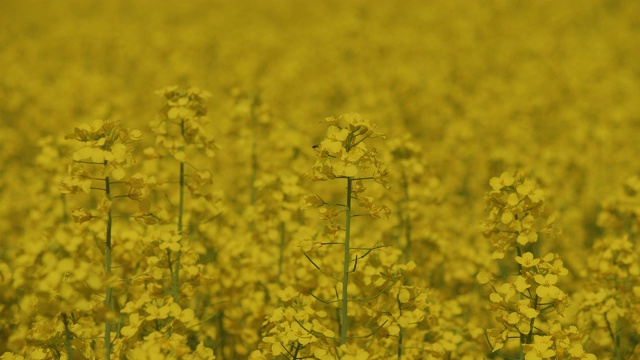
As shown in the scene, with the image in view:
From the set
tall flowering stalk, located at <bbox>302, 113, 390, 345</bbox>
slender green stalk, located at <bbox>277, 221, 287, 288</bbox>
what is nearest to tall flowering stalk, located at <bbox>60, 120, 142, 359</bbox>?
tall flowering stalk, located at <bbox>302, 113, 390, 345</bbox>

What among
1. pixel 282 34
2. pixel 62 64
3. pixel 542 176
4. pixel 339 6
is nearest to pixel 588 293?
pixel 542 176

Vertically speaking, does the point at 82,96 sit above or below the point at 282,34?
below

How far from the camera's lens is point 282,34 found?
54.6ft

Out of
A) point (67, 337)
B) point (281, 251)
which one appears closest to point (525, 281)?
point (281, 251)

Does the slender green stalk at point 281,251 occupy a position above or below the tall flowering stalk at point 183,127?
below

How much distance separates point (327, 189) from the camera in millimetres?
7531

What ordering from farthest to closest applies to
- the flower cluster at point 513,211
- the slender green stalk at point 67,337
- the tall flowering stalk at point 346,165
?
the flower cluster at point 513,211 < the tall flowering stalk at point 346,165 < the slender green stalk at point 67,337

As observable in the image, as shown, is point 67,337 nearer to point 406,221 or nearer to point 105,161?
point 105,161

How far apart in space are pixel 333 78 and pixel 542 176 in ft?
23.3

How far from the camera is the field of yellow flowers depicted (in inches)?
122

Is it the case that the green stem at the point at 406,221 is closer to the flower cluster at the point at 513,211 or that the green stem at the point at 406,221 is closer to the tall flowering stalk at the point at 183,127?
the flower cluster at the point at 513,211

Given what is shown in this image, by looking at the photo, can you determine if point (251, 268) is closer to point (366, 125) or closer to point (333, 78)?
point (366, 125)

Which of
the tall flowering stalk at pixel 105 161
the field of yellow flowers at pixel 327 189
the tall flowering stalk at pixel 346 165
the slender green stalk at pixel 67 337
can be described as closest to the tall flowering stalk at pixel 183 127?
the field of yellow flowers at pixel 327 189

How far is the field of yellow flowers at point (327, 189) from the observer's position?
3.11 meters
